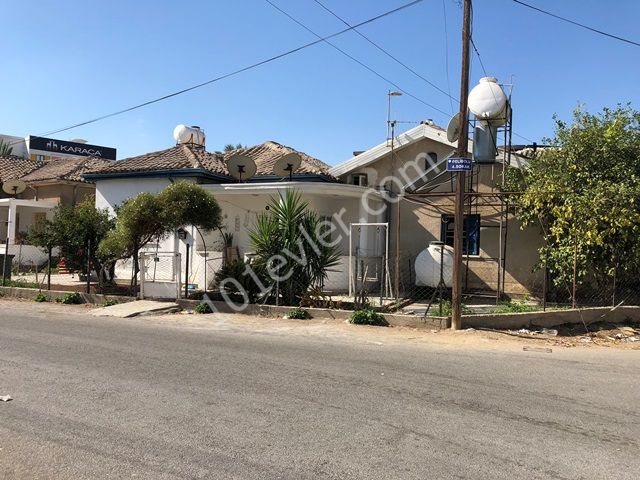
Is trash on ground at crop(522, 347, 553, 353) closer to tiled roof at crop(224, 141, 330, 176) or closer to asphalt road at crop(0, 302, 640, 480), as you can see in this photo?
asphalt road at crop(0, 302, 640, 480)

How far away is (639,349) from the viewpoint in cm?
951

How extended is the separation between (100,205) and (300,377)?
50.9 ft

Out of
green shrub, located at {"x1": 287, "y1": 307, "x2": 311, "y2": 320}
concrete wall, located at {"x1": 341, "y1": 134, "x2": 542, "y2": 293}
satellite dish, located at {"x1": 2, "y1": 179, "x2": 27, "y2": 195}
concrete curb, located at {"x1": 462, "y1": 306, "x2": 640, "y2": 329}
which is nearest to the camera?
concrete curb, located at {"x1": 462, "y1": 306, "x2": 640, "y2": 329}

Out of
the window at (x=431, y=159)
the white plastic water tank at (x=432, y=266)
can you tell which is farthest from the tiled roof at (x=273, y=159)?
the white plastic water tank at (x=432, y=266)

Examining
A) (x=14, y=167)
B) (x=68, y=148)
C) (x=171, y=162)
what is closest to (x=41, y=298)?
(x=171, y=162)

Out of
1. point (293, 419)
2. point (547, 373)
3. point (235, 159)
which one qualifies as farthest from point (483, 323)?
point (235, 159)

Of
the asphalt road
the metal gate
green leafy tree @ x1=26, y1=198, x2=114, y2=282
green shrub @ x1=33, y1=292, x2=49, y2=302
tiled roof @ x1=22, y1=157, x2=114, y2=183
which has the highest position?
tiled roof @ x1=22, y1=157, x2=114, y2=183

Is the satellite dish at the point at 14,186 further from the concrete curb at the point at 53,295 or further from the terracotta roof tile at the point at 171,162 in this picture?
the concrete curb at the point at 53,295

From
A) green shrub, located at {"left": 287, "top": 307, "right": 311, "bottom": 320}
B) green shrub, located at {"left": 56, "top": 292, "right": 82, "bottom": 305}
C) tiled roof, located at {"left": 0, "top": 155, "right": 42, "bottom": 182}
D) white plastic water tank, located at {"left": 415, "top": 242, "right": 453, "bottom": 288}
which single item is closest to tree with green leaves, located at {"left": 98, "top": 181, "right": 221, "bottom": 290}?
green shrub, located at {"left": 56, "top": 292, "right": 82, "bottom": 305}

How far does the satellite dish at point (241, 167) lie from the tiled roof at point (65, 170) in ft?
29.9

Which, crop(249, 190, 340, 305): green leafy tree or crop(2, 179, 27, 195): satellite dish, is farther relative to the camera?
crop(2, 179, 27, 195): satellite dish

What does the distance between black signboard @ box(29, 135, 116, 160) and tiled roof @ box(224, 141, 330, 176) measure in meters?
40.5

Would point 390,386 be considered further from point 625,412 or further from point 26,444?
point 26,444

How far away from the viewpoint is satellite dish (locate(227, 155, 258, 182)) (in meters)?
17.2
